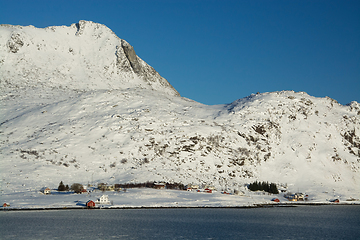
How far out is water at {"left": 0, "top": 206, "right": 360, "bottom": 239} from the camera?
54.3 m

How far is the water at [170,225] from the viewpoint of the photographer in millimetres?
54344

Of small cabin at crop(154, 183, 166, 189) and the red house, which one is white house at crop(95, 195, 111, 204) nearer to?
the red house

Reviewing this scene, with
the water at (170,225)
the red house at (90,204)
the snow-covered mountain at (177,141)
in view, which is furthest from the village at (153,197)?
the snow-covered mountain at (177,141)

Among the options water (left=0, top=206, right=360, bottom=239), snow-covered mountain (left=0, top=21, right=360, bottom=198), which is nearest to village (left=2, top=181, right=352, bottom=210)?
water (left=0, top=206, right=360, bottom=239)

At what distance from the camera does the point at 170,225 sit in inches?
2483

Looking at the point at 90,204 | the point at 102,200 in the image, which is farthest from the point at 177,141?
the point at 90,204

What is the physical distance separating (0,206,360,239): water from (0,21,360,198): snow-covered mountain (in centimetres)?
3122

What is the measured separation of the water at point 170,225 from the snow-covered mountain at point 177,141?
102ft

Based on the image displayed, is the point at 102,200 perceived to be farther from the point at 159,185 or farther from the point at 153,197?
the point at 159,185

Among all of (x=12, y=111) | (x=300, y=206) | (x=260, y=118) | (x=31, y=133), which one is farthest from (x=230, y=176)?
(x=12, y=111)

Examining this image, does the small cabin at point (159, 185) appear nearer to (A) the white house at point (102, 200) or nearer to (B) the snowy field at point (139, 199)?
(B) the snowy field at point (139, 199)

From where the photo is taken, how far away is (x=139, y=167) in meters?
117

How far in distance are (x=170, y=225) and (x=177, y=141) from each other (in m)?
68.2

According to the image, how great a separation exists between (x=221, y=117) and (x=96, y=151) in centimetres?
5415
